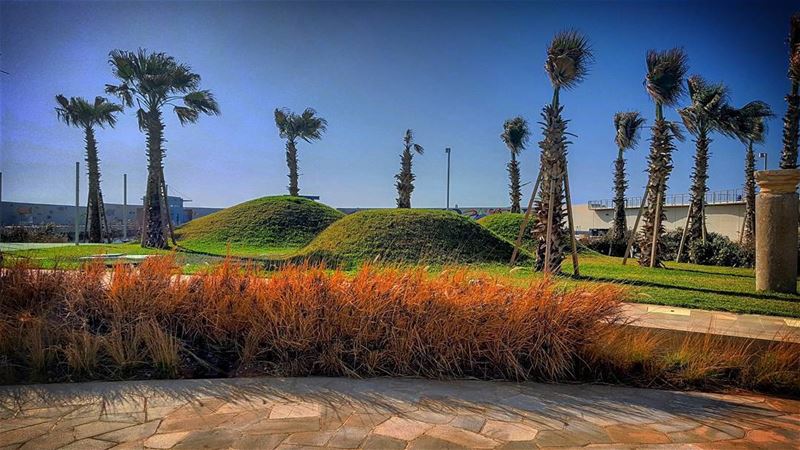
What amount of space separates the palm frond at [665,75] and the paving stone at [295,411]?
40.2 feet

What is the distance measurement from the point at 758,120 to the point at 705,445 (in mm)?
16890

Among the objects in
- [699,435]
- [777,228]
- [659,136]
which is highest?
[659,136]

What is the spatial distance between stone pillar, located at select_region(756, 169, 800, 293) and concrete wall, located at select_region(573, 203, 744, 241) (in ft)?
46.3

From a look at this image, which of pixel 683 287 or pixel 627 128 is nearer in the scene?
pixel 683 287

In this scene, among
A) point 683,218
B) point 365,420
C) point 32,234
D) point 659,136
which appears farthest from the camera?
point 683,218

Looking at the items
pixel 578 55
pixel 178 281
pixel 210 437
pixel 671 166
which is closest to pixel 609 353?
pixel 210 437

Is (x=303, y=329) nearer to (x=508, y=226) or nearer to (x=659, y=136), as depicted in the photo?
(x=659, y=136)

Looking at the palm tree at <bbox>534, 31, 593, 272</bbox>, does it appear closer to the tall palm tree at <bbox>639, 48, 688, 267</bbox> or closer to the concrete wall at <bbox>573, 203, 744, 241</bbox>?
the tall palm tree at <bbox>639, 48, 688, 267</bbox>

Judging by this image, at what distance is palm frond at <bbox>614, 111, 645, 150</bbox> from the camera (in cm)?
2070

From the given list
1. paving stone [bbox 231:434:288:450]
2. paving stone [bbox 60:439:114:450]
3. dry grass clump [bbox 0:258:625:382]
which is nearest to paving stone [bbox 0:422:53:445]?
paving stone [bbox 60:439:114:450]

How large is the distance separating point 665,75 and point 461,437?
12.3 meters

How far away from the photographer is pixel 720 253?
47.5ft

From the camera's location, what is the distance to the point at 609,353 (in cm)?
388

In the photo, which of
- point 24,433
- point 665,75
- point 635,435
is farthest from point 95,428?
point 665,75
